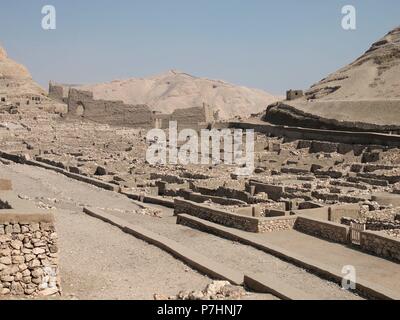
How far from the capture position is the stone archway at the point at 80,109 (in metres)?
46.4

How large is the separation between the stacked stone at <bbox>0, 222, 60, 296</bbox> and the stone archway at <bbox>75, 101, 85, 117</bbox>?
133 feet

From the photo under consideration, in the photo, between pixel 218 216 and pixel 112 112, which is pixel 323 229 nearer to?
pixel 218 216

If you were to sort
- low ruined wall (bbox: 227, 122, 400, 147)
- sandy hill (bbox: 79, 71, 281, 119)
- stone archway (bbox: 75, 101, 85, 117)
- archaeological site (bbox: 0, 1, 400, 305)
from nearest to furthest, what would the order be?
archaeological site (bbox: 0, 1, 400, 305)
low ruined wall (bbox: 227, 122, 400, 147)
stone archway (bbox: 75, 101, 85, 117)
sandy hill (bbox: 79, 71, 281, 119)

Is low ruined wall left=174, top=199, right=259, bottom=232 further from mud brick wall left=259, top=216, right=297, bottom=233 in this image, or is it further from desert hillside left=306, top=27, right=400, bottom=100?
desert hillside left=306, top=27, right=400, bottom=100

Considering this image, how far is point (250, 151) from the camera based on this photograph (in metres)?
32.8

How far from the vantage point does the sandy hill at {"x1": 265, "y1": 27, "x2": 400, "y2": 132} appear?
35.7m

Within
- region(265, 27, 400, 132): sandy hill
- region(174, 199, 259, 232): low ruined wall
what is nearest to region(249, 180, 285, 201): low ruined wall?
region(174, 199, 259, 232): low ruined wall

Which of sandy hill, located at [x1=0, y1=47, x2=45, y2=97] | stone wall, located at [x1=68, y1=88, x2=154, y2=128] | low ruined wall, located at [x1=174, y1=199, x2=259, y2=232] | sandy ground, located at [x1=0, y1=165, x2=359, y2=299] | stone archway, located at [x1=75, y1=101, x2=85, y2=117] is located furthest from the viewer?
sandy hill, located at [x1=0, y1=47, x2=45, y2=97]

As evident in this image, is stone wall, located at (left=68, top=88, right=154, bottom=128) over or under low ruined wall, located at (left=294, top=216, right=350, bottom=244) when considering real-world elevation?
over

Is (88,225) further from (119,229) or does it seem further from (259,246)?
(259,246)

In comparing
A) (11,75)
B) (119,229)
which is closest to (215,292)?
(119,229)

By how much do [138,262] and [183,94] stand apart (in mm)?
96795

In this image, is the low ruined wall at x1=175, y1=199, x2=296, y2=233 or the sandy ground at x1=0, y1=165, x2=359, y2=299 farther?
the low ruined wall at x1=175, y1=199, x2=296, y2=233
